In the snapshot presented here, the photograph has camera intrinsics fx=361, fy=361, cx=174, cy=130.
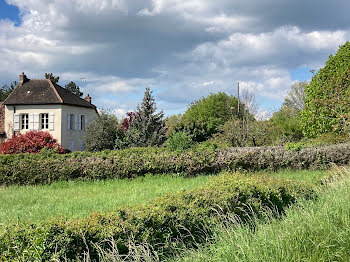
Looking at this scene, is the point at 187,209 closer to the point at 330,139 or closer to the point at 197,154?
the point at 197,154

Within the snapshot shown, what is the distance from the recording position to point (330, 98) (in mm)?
18703

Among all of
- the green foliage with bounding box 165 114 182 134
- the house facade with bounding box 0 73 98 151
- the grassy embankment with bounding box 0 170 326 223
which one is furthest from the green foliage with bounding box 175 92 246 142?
the grassy embankment with bounding box 0 170 326 223

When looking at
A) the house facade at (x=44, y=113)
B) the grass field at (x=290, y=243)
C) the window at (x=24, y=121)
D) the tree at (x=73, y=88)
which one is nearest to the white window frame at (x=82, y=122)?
the house facade at (x=44, y=113)

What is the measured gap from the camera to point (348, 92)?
17.7 metres

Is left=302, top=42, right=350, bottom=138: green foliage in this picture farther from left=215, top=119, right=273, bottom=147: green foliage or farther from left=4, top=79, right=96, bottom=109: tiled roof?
left=4, top=79, right=96, bottom=109: tiled roof

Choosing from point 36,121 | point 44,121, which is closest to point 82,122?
point 44,121

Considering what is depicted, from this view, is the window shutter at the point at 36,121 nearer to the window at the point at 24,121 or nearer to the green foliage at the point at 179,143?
the window at the point at 24,121

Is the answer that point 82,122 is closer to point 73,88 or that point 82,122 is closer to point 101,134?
point 101,134

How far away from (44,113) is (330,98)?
2173cm

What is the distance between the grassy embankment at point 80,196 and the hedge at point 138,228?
1741mm

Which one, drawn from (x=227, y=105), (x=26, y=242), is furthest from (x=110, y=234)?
(x=227, y=105)

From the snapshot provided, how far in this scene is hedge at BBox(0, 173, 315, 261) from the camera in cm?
392

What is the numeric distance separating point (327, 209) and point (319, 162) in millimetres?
9450

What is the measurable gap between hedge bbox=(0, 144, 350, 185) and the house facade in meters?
16.3
